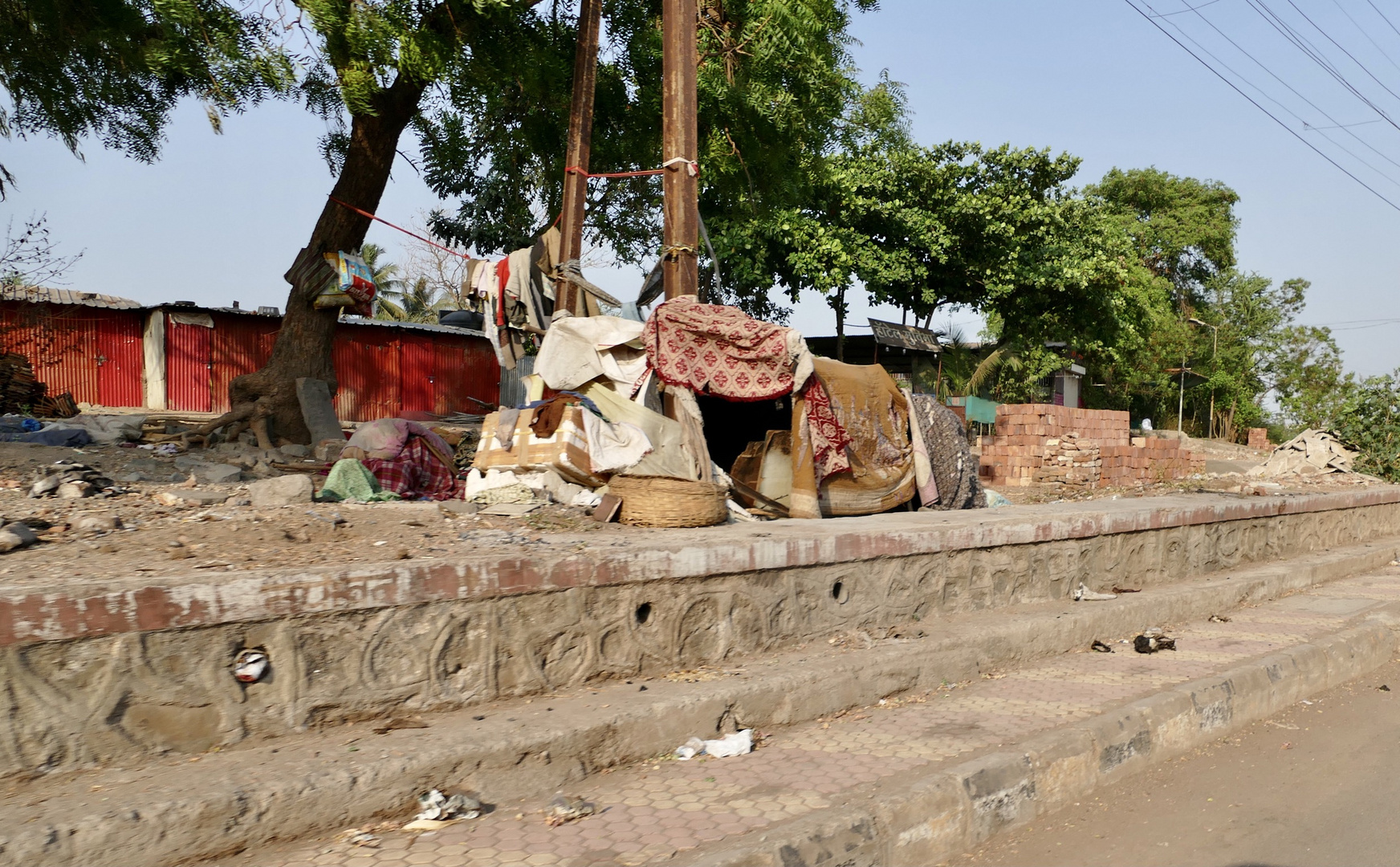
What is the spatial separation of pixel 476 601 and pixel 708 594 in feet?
3.82

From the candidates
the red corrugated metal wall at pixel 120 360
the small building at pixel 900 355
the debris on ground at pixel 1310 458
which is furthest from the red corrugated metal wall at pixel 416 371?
the debris on ground at pixel 1310 458

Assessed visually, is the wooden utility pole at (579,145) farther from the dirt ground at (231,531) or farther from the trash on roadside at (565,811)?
the trash on roadside at (565,811)

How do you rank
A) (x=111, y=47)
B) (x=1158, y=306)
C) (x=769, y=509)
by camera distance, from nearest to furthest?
(x=769, y=509) → (x=111, y=47) → (x=1158, y=306)

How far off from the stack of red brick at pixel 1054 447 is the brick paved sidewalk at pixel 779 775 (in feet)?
16.9

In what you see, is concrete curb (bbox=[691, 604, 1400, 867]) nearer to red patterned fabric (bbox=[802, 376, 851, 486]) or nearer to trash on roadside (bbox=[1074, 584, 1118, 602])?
trash on roadside (bbox=[1074, 584, 1118, 602])

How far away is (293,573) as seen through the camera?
3.19m

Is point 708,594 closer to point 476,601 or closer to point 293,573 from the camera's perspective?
point 476,601

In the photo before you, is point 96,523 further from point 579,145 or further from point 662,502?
point 579,145

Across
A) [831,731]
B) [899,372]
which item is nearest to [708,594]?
[831,731]

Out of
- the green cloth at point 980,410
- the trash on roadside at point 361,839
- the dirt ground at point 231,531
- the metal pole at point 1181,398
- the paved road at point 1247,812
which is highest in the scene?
the metal pole at point 1181,398

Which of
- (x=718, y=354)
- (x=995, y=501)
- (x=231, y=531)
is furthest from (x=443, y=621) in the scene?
(x=995, y=501)

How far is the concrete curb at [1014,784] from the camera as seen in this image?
292 cm

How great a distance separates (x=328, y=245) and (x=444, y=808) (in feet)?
23.7

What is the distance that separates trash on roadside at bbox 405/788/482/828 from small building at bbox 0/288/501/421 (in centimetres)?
1200
